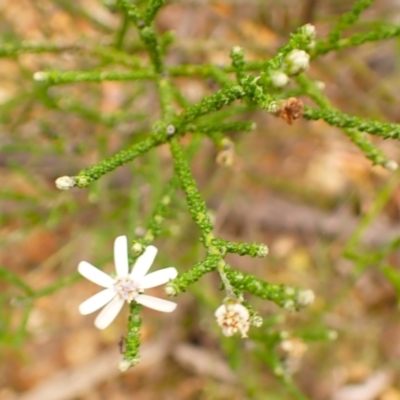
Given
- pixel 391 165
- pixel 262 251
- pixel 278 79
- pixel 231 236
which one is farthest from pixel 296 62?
pixel 231 236

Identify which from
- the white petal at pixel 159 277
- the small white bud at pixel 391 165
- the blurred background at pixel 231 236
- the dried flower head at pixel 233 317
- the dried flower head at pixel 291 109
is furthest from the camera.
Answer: the blurred background at pixel 231 236

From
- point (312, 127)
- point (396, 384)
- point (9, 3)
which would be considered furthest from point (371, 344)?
point (9, 3)

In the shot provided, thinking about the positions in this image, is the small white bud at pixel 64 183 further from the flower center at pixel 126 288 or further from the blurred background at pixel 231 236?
the blurred background at pixel 231 236

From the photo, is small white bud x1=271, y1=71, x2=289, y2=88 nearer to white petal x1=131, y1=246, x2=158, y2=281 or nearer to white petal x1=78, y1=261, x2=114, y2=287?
white petal x1=131, y1=246, x2=158, y2=281

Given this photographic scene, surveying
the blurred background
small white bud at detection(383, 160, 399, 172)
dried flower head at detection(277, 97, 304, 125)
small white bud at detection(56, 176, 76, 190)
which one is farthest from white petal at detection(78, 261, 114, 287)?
the blurred background

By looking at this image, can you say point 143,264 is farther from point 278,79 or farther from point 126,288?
point 278,79

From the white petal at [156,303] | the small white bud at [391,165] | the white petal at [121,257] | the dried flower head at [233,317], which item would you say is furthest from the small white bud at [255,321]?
the small white bud at [391,165]

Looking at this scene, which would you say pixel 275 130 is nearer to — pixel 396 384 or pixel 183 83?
pixel 183 83
